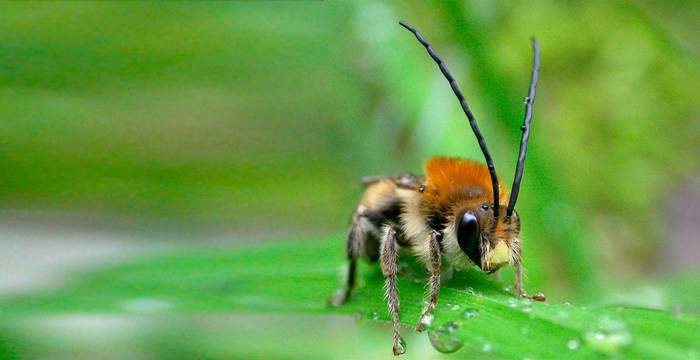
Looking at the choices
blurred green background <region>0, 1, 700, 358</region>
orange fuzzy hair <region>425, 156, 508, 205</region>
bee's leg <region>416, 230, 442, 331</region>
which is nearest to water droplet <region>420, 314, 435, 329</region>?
bee's leg <region>416, 230, 442, 331</region>

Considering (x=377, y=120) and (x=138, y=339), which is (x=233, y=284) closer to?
(x=138, y=339)

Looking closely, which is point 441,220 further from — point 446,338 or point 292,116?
point 292,116

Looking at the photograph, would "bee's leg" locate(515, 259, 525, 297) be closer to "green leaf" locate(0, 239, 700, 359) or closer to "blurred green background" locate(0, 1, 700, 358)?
"green leaf" locate(0, 239, 700, 359)

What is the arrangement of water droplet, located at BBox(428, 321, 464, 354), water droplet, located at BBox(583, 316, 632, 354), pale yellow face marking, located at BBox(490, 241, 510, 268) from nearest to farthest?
water droplet, located at BBox(583, 316, 632, 354)
water droplet, located at BBox(428, 321, 464, 354)
pale yellow face marking, located at BBox(490, 241, 510, 268)

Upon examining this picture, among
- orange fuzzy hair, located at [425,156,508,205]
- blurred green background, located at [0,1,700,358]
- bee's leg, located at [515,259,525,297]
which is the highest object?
blurred green background, located at [0,1,700,358]

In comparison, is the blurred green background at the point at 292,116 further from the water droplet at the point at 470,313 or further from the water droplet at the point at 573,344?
the water droplet at the point at 573,344

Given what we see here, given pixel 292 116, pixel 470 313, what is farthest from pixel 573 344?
pixel 292 116
